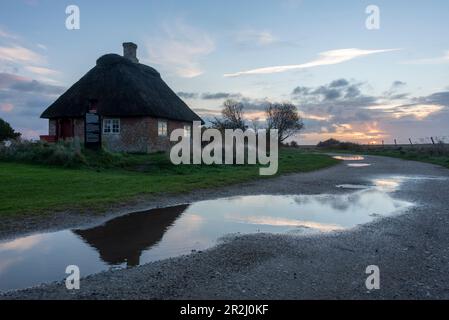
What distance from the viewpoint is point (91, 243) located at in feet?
28.8

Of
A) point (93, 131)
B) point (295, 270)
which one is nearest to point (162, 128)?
point (93, 131)

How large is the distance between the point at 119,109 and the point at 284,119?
147 feet

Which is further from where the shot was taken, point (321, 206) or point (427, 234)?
point (321, 206)

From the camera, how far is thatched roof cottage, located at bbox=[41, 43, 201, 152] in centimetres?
3125

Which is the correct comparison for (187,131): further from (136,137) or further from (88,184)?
(88,184)

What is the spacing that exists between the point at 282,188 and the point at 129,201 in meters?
7.00

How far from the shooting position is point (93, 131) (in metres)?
24.8

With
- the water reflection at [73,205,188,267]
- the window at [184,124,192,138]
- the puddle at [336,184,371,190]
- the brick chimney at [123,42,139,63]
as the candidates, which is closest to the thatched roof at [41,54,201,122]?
the window at [184,124,192,138]

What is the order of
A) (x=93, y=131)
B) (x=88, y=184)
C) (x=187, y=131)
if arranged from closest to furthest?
(x=88, y=184)
(x=93, y=131)
(x=187, y=131)

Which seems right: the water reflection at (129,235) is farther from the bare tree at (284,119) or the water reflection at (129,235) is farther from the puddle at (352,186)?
the bare tree at (284,119)

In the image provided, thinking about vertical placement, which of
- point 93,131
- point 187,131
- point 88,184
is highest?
point 187,131

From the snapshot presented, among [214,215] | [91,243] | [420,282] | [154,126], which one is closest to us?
[420,282]

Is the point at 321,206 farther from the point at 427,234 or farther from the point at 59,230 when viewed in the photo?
the point at 59,230
